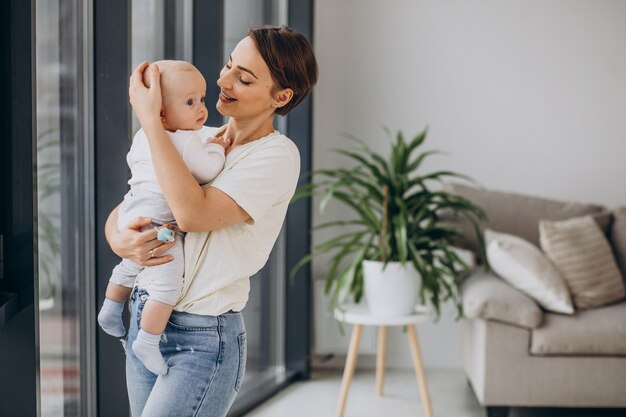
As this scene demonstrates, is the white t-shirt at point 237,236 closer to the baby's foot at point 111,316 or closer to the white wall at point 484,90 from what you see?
the baby's foot at point 111,316

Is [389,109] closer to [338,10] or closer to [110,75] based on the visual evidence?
[338,10]

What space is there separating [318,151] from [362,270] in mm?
1186

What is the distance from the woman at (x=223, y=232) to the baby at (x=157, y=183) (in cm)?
2

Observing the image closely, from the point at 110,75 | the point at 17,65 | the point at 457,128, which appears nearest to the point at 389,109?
the point at 457,128

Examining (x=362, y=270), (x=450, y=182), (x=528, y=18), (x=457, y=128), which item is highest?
(x=528, y=18)

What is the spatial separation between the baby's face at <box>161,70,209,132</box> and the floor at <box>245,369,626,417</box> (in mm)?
2451

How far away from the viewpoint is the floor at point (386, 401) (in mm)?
3713

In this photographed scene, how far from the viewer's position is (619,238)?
402 centimetres

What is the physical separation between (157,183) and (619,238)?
3.13 meters

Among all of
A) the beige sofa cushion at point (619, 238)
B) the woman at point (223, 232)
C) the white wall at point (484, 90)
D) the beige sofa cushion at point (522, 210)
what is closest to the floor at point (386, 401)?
the white wall at point (484, 90)

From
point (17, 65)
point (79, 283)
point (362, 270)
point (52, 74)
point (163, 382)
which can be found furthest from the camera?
point (362, 270)

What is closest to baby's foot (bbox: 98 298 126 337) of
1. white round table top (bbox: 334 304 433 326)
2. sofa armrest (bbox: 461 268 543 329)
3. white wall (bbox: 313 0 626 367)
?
white round table top (bbox: 334 304 433 326)

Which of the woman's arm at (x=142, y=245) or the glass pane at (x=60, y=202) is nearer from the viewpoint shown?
the woman's arm at (x=142, y=245)

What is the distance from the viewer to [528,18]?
14.9ft
